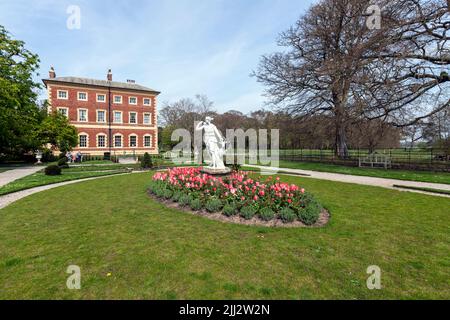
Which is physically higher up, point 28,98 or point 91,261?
point 28,98

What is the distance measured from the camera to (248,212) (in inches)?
236

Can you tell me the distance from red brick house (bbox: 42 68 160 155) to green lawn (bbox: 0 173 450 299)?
3351 centimetres

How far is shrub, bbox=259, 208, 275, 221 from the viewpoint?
19.2 feet

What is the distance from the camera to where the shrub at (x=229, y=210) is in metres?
6.19

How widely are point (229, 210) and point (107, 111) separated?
38.6 meters

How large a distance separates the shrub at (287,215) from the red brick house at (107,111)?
36991 mm

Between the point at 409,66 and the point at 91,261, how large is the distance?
63.9 feet

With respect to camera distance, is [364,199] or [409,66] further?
[409,66]

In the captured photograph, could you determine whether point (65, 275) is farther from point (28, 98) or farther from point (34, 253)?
point (28, 98)

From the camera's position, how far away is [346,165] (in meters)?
21.2

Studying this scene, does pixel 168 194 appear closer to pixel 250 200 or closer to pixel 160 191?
pixel 160 191

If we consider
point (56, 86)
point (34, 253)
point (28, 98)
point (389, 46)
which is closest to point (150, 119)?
point (56, 86)

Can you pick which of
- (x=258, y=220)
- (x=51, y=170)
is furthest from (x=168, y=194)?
(x=51, y=170)

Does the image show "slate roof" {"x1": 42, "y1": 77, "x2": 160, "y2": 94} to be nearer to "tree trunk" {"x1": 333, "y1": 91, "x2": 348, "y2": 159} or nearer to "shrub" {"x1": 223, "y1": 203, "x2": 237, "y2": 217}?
"tree trunk" {"x1": 333, "y1": 91, "x2": 348, "y2": 159}
